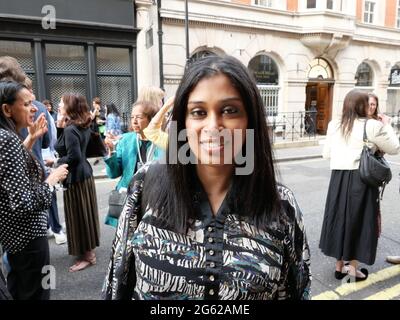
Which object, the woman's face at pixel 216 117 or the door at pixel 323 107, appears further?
the door at pixel 323 107

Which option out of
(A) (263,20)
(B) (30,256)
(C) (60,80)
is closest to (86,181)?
(B) (30,256)

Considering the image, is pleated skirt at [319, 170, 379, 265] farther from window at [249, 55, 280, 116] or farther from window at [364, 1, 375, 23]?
window at [364, 1, 375, 23]

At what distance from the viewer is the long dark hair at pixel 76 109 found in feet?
11.6

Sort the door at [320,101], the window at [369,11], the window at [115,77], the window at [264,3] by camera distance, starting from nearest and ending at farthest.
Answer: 1. the window at [115,77]
2. the window at [264,3]
3. the door at [320,101]
4. the window at [369,11]

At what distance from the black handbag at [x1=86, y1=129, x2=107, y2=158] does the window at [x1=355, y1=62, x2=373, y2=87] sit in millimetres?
17178

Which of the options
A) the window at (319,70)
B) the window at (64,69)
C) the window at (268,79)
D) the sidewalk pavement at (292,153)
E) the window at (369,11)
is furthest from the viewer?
the window at (369,11)

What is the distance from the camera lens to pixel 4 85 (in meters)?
2.51

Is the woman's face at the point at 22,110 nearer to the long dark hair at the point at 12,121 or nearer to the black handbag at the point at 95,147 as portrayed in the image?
the long dark hair at the point at 12,121

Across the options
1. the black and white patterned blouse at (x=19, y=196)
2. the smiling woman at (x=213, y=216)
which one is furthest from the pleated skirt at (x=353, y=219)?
the black and white patterned blouse at (x=19, y=196)

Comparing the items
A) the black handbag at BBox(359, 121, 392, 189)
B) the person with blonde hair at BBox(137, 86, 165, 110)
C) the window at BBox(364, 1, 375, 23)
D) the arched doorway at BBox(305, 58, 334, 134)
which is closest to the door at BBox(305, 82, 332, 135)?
the arched doorway at BBox(305, 58, 334, 134)

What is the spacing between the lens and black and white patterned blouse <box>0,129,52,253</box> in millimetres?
2080

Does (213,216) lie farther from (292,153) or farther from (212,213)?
(292,153)

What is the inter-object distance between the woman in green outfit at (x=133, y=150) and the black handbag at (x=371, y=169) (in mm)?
2100

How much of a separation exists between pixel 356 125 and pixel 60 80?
982 centimetres
